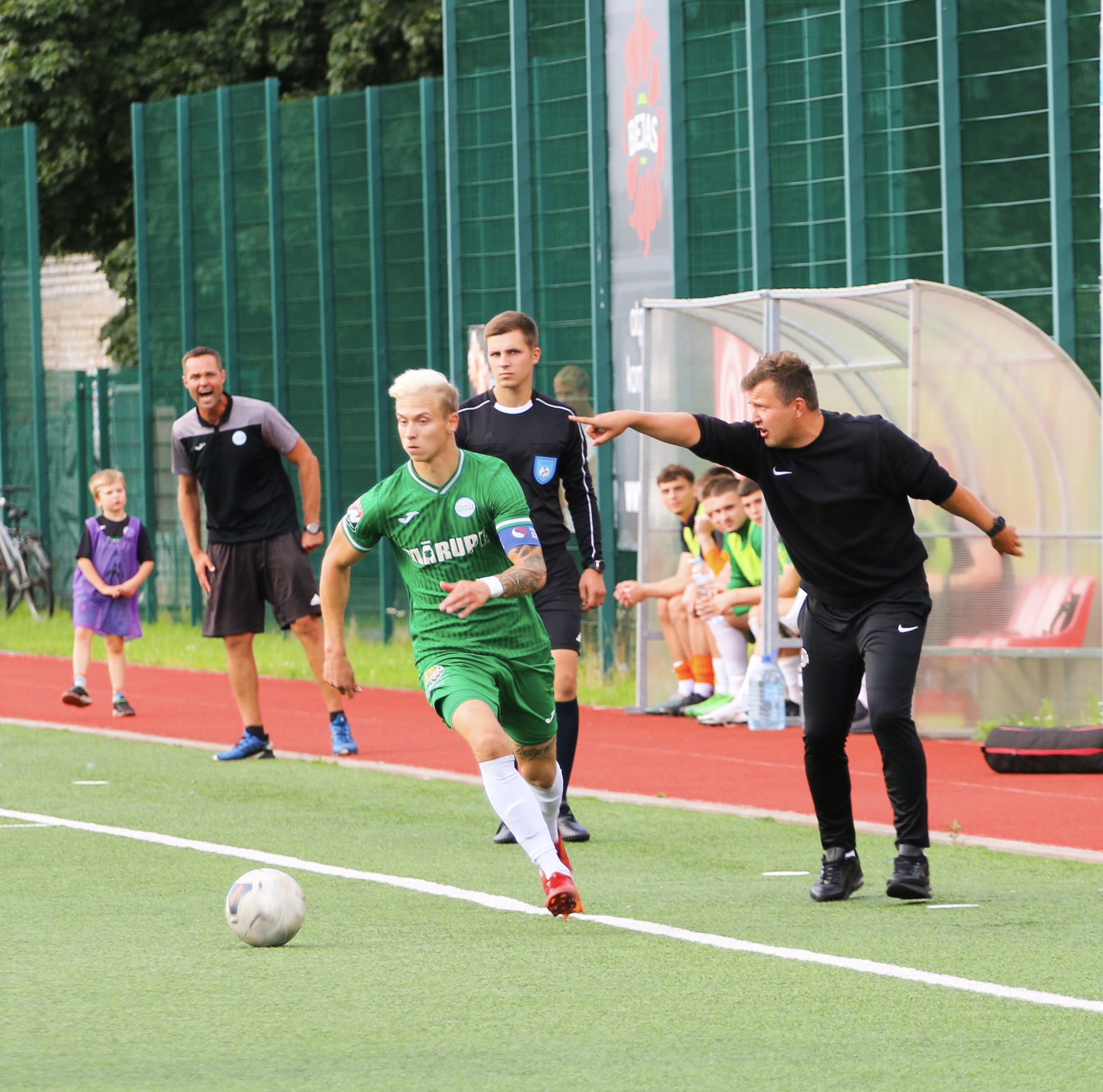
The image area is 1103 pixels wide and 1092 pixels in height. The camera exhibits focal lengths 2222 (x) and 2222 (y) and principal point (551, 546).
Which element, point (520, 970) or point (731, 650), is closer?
point (520, 970)

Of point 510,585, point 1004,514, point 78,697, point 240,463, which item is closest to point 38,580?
point 78,697

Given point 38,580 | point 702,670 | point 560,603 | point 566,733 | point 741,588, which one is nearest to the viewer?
point 560,603

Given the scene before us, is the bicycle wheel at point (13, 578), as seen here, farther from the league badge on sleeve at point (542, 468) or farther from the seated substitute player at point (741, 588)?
the league badge on sleeve at point (542, 468)

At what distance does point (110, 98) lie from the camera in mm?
28219

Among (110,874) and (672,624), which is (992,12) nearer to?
(672,624)

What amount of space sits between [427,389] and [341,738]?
5500mm

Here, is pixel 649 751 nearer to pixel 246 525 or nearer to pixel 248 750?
pixel 248 750

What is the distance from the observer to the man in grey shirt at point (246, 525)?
40.3ft

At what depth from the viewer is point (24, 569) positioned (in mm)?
24859

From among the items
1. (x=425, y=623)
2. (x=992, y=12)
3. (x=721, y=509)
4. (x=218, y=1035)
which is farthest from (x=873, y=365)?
(x=218, y=1035)

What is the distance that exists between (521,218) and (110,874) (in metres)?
11.3

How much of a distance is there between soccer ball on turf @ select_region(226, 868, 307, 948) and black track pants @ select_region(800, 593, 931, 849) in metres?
2.00

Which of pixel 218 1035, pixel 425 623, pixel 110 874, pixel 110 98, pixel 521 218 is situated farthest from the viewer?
pixel 110 98

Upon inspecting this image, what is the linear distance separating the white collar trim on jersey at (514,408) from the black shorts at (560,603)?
600 mm
